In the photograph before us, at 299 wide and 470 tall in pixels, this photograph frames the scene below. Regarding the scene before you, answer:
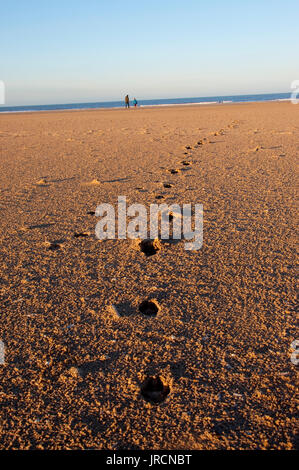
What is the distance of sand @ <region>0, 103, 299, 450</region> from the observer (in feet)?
3.69

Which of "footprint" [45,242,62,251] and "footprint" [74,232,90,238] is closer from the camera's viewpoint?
"footprint" [45,242,62,251]

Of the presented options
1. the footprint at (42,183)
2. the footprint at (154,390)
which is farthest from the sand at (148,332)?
the footprint at (42,183)

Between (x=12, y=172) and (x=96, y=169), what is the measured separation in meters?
1.19

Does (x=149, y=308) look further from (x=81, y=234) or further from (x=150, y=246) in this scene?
(x=81, y=234)

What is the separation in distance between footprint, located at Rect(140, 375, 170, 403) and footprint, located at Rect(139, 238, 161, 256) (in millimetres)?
1123

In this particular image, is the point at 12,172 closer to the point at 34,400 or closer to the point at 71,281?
the point at 71,281

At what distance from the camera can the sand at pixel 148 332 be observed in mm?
1124

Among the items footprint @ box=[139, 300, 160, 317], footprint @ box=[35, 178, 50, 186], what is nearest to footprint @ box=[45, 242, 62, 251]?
footprint @ box=[139, 300, 160, 317]

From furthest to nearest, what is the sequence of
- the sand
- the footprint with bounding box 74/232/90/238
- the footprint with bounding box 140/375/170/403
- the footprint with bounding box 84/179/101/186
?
the footprint with bounding box 84/179/101/186
the footprint with bounding box 74/232/90/238
the footprint with bounding box 140/375/170/403
the sand

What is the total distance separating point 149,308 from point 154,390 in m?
0.51

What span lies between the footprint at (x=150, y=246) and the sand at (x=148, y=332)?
1.8 inches

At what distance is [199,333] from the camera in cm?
152

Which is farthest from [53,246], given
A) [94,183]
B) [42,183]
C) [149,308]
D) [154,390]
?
[42,183]

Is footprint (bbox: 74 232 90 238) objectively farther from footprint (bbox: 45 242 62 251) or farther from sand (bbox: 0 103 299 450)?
footprint (bbox: 45 242 62 251)
